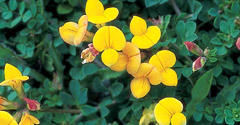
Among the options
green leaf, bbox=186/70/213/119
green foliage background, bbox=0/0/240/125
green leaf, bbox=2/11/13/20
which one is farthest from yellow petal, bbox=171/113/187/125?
green leaf, bbox=2/11/13/20

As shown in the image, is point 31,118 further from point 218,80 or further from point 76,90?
point 218,80

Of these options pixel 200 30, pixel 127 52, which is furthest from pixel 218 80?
pixel 127 52

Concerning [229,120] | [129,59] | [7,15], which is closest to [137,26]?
[129,59]

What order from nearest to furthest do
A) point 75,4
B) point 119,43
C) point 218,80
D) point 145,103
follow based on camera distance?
point 119,43 < point 145,103 < point 218,80 < point 75,4

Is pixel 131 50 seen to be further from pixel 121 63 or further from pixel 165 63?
pixel 165 63

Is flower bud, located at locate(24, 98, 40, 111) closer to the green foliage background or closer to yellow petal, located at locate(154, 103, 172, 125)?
the green foliage background

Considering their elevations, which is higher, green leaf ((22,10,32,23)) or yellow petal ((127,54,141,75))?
yellow petal ((127,54,141,75))

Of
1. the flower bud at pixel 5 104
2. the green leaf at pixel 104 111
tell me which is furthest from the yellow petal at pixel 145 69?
the flower bud at pixel 5 104
